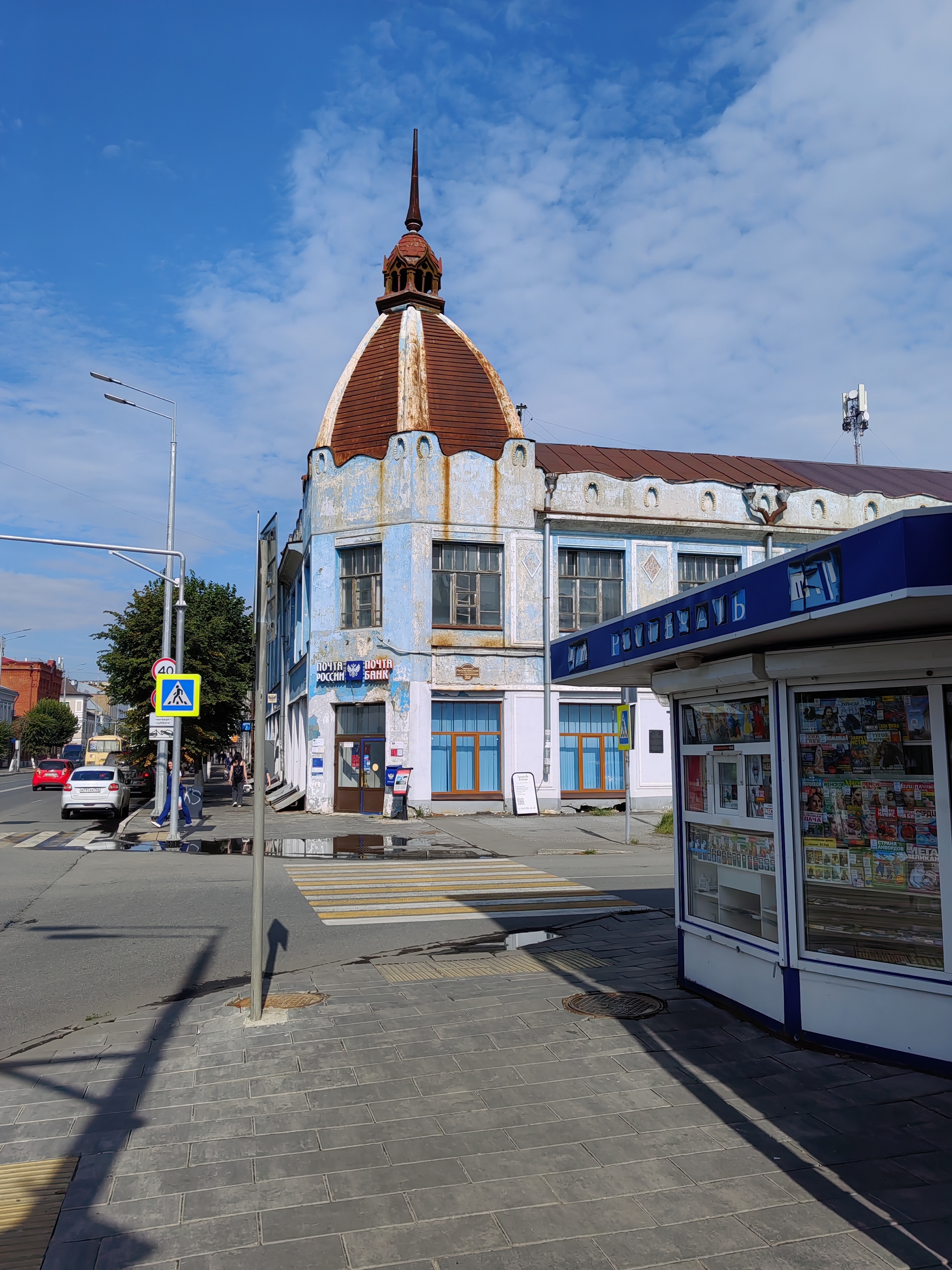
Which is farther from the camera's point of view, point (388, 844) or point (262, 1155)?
point (388, 844)

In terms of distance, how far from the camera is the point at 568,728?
2683 cm

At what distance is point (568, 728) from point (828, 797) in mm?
20896

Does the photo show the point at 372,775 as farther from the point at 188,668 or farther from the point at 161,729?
the point at 188,668

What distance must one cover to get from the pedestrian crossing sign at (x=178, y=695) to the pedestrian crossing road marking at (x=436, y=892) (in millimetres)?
5340

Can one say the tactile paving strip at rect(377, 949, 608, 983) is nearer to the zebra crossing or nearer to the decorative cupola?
the zebra crossing

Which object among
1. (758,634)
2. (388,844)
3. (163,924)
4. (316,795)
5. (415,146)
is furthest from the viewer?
(415,146)

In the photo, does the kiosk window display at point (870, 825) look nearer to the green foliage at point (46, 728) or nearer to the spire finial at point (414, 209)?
the spire finial at point (414, 209)

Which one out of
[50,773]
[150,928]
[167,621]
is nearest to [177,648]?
[167,621]

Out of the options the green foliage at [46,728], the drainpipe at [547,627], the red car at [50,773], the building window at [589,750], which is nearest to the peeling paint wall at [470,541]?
the drainpipe at [547,627]

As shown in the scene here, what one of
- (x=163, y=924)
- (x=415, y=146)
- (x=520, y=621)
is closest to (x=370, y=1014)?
(x=163, y=924)

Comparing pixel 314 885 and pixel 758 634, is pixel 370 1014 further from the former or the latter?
pixel 314 885

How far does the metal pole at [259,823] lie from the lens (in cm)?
657

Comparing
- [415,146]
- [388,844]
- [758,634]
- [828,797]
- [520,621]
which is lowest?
[388,844]

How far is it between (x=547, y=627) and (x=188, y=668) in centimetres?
1624
